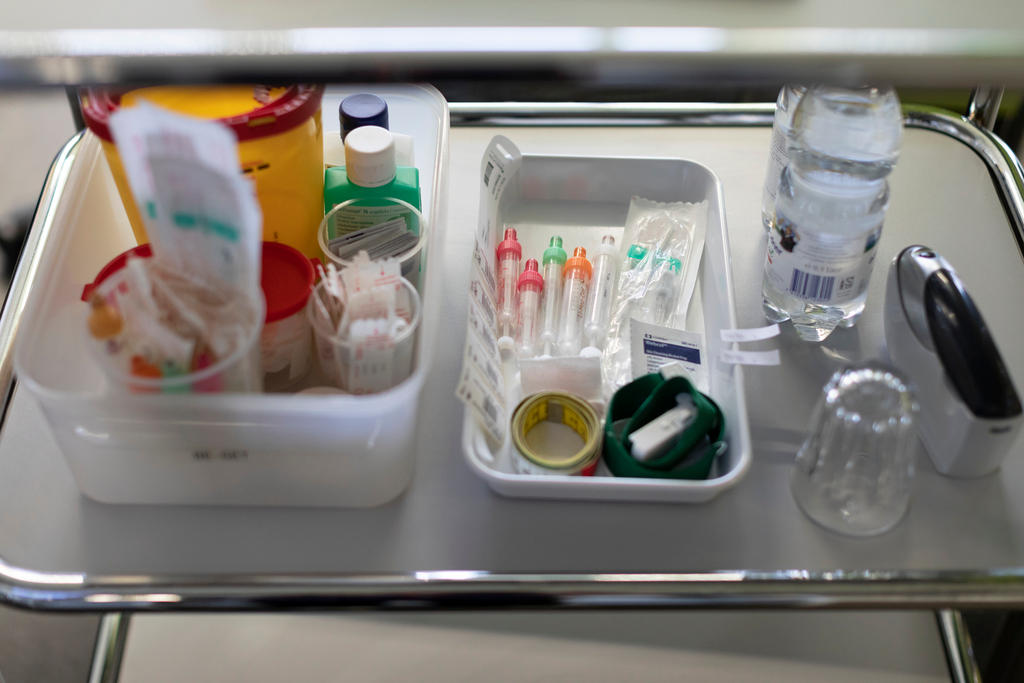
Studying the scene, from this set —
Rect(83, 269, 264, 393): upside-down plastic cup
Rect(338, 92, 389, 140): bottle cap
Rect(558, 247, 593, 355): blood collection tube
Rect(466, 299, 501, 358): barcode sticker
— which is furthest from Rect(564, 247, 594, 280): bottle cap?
Rect(83, 269, 264, 393): upside-down plastic cup

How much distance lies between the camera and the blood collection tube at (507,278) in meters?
0.92

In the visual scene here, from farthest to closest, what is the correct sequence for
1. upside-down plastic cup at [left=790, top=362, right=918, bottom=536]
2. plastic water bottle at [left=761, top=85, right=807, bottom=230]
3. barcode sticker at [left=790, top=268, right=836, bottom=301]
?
1. plastic water bottle at [left=761, top=85, right=807, bottom=230]
2. barcode sticker at [left=790, top=268, right=836, bottom=301]
3. upside-down plastic cup at [left=790, top=362, right=918, bottom=536]

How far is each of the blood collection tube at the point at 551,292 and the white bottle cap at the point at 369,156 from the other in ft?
0.60

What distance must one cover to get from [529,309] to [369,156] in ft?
0.68

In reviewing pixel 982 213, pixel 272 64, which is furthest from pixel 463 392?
pixel 982 213

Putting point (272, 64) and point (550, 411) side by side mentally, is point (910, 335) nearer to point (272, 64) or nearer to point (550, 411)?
point (550, 411)

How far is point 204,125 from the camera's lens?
1.82 feet

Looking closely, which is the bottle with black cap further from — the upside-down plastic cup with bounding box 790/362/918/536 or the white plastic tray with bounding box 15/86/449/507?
the upside-down plastic cup with bounding box 790/362/918/536

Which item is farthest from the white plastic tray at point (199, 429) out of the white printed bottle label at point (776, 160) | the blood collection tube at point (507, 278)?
the white printed bottle label at point (776, 160)

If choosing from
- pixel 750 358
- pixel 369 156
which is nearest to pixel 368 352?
pixel 369 156

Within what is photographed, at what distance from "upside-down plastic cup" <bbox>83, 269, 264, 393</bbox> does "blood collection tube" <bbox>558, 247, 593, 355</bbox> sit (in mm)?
334

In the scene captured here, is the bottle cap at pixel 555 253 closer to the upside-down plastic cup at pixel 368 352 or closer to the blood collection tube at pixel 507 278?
the blood collection tube at pixel 507 278

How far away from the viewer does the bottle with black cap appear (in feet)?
3.04

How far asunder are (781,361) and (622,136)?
374mm
